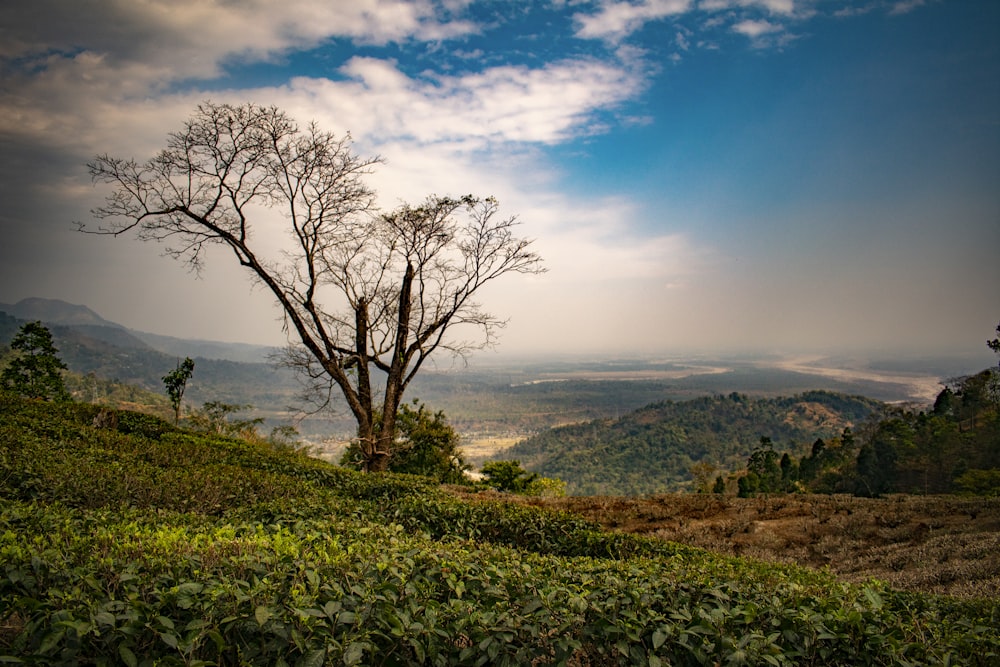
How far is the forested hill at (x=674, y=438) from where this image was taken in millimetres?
62750

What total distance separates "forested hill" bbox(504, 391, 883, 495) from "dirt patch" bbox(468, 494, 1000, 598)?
47.8 meters

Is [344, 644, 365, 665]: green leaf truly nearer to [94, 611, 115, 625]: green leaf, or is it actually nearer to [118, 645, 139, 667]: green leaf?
[118, 645, 139, 667]: green leaf

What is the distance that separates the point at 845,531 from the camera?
21.6 feet

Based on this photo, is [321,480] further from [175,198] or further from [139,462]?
[175,198]

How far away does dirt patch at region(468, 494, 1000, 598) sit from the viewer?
4.96m

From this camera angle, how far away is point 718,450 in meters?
69.2

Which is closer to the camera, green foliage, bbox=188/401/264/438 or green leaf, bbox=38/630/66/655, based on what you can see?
green leaf, bbox=38/630/66/655

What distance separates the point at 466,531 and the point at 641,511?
3.74m

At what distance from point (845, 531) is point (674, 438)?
230 ft

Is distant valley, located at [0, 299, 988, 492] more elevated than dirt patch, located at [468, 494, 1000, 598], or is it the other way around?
dirt patch, located at [468, 494, 1000, 598]

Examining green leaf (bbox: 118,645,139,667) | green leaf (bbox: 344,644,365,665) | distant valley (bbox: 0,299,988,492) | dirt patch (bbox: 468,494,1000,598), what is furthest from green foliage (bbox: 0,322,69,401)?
distant valley (bbox: 0,299,988,492)

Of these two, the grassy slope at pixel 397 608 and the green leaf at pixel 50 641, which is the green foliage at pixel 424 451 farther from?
the green leaf at pixel 50 641

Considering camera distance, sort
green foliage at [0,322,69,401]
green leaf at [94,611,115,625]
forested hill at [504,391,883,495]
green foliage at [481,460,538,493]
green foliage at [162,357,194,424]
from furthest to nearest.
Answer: forested hill at [504,391,883,495]
green foliage at [0,322,69,401]
green foliage at [162,357,194,424]
green foliage at [481,460,538,493]
green leaf at [94,611,115,625]

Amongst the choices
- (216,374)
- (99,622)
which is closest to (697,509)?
(99,622)
